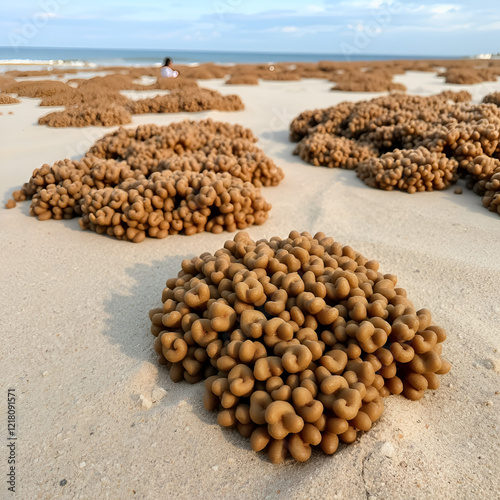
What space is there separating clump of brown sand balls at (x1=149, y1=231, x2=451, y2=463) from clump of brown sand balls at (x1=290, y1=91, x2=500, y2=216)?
253 centimetres

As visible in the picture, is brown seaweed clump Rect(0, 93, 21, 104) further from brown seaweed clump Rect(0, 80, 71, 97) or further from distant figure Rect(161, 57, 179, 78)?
distant figure Rect(161, 57, 179, 78)

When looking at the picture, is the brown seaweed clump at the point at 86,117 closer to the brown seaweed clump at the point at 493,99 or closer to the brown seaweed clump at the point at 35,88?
the brown seaweed clump at the point at 35,88

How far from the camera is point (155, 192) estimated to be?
353 cm

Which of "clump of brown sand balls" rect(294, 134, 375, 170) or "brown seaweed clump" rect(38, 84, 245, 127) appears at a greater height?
"brown seaweed clump" rect(38, 84, 245, 127)

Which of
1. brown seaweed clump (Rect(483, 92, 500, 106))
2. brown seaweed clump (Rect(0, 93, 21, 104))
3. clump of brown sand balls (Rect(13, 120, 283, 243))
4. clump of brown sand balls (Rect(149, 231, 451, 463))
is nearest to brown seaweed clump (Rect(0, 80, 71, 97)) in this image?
brown seaweed clump (Rect(0, 93, 21, 104))

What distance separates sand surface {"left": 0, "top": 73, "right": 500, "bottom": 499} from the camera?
5.08 feet

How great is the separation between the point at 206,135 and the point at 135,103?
13.2ft

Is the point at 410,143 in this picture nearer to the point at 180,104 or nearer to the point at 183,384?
the point at 183,384

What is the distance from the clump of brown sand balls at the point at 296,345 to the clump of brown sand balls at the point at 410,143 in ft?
8.30

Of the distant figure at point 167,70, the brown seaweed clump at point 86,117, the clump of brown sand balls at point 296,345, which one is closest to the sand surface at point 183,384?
the clump of brown sand balls at point 296,345

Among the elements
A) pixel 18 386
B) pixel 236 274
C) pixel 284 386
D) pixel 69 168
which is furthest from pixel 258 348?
pixel 69 168

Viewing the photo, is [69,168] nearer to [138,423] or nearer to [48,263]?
[48,263]

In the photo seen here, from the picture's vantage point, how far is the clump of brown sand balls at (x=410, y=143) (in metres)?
4.33

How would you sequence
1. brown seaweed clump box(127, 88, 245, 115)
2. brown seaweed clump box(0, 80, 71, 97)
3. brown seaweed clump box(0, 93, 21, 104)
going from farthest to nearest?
brown seaweed clump box(127, 88, 245, 115)
brown seaweed clump box(0, 80, 71, 97)
brown seaweed clump box(0, 93, 21, 104)
